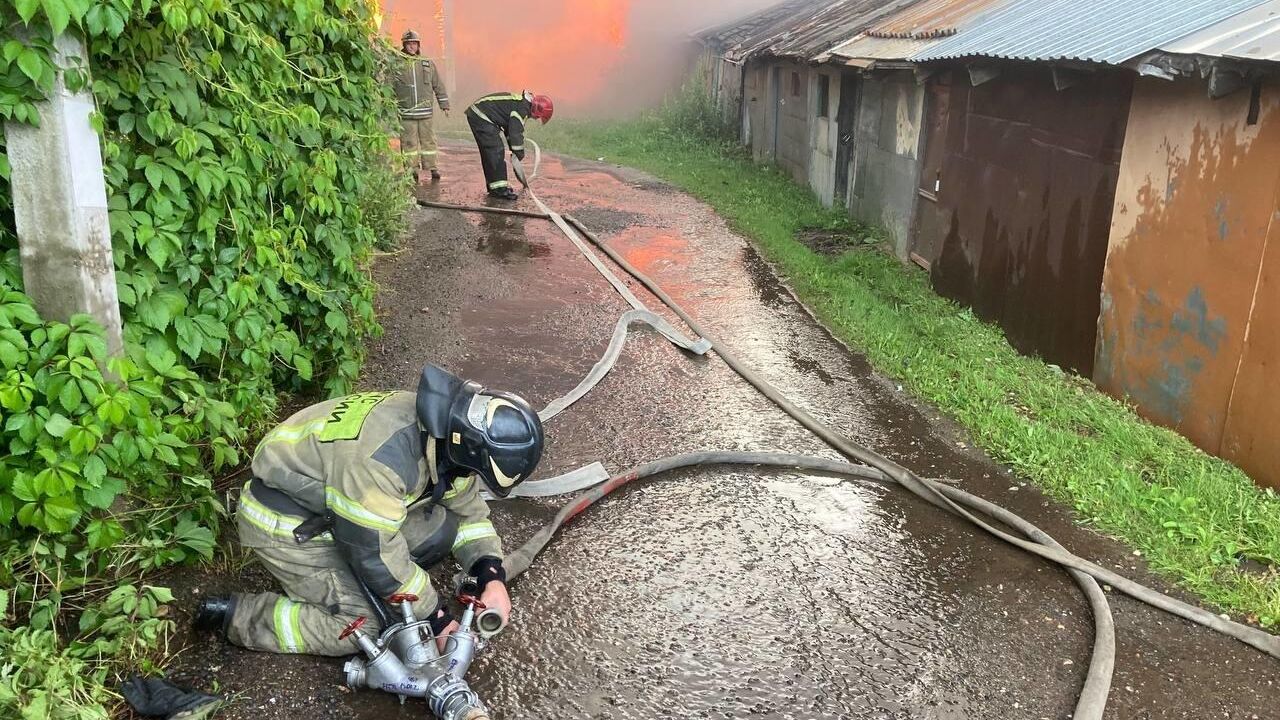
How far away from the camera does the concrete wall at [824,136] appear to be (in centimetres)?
1342

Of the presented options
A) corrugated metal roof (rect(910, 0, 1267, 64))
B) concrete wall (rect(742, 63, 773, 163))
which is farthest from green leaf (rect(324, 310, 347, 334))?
concrete wall (rect(742, 63, 773, 163))

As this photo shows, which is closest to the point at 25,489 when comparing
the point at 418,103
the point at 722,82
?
the point at 418,103

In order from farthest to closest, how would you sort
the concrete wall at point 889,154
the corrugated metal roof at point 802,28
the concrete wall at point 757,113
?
the concrete wall at point 757,113 < the corrugated metal roof at point 802,28 < the concrete wall at point 889,154

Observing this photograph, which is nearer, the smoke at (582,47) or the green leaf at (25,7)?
the green leaf at (25,7)

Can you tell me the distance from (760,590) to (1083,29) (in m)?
5.10

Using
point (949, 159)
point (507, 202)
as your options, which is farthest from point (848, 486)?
point (507, 202)

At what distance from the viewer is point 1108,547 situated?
15.2 ft

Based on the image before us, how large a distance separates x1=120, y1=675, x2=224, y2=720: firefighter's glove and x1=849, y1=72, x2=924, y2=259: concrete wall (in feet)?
29.1

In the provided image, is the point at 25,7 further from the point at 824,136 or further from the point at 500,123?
the point at 824,136

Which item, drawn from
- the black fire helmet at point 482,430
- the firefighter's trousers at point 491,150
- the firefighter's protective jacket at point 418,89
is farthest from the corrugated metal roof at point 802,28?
the black fire helmet at point 482,430

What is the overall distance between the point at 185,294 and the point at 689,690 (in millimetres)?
2599

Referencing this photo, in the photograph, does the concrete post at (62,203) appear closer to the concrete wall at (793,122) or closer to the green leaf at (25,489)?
the green leaf at (25,489)

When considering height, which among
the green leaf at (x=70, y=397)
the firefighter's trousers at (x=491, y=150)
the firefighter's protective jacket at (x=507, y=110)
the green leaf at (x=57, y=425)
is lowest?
the green leaf at (x=57, y=425)

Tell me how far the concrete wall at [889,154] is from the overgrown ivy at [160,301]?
6988mm
